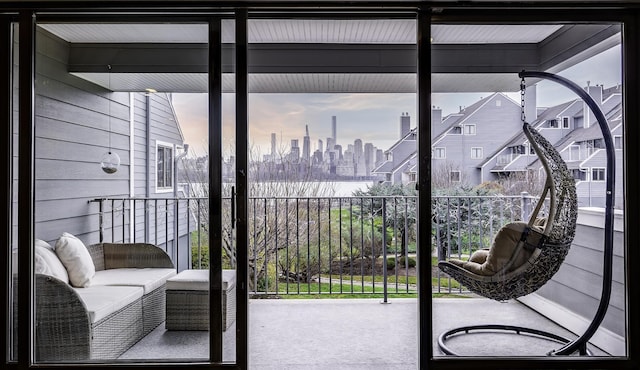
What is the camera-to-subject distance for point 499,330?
2775 millimetres

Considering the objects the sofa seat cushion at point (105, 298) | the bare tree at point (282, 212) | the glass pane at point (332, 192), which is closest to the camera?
the sofa seat cushion at point (105, 298)

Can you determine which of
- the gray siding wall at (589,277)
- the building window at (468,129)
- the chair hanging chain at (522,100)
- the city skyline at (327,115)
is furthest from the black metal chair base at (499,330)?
the city skyline at (327,115)

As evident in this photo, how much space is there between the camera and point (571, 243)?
9.04 feet

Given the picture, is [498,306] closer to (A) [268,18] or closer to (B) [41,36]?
(A) [268,18]

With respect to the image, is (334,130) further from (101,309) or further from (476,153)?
(101,309)

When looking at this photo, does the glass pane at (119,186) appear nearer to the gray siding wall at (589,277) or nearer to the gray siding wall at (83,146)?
the gray siding wall at (83,146)

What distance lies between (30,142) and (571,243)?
3332mm

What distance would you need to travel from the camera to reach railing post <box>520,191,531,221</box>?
2766 millimetres

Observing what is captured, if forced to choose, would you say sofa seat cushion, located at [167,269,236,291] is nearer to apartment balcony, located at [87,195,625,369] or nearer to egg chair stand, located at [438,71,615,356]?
apartment balcony, located at [87,195,625,369]

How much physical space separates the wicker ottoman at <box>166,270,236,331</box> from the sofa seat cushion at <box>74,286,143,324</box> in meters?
0.23

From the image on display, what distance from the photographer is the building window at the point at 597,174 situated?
2705 millimetres

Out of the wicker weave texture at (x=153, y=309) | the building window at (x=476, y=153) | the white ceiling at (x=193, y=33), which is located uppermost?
the white ceiling at (x=193, y=33)

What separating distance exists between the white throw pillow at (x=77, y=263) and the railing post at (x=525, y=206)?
2.62m

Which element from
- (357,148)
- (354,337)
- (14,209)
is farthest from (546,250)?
(14,209)
